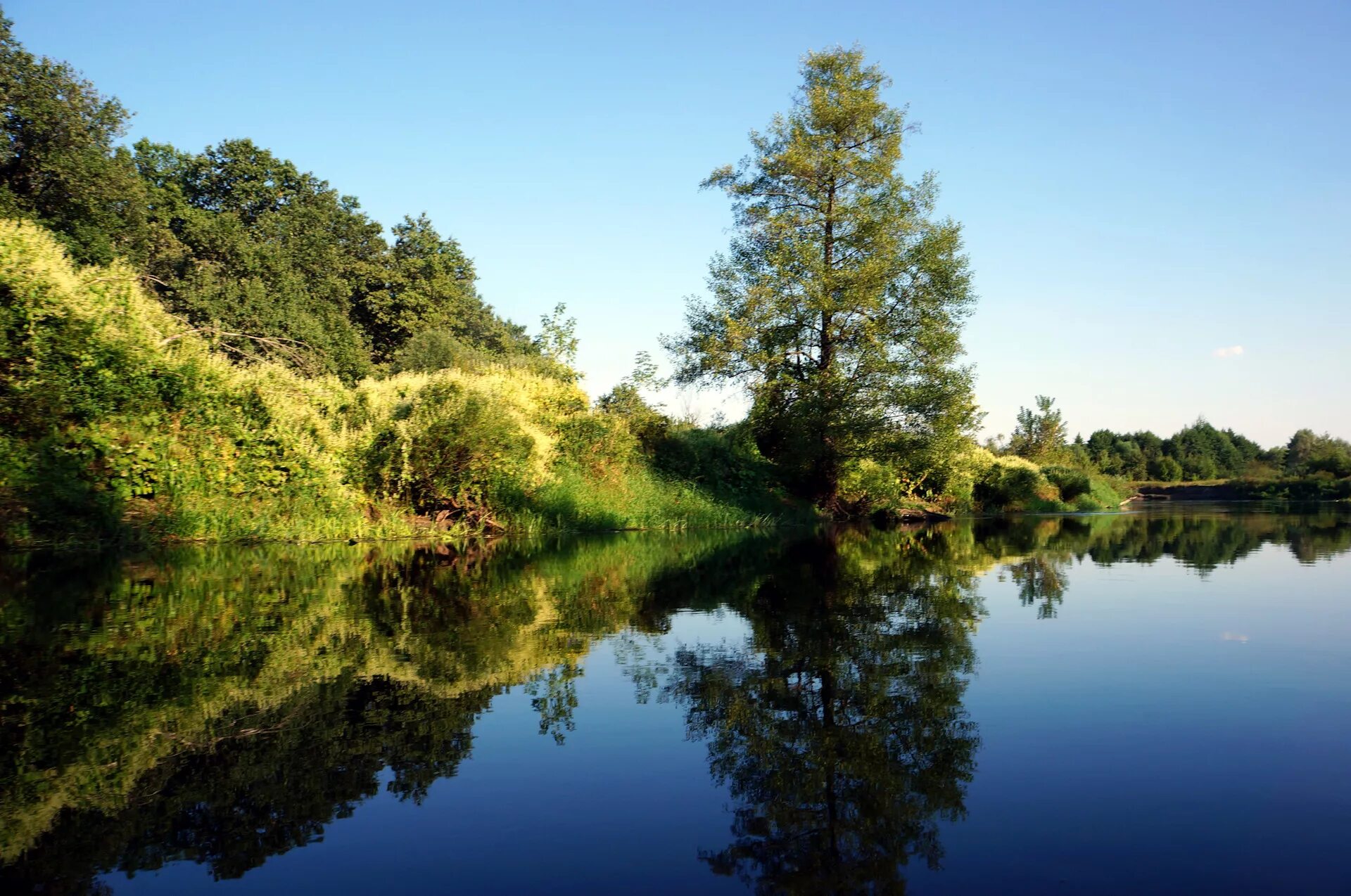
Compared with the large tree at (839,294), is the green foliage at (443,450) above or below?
below

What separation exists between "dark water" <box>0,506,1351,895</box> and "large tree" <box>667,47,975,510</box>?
1937 centimetres

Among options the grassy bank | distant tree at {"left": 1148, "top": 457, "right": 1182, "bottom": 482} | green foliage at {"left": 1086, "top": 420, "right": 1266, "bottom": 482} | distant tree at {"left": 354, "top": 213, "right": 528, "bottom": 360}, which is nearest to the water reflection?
the grassy bank

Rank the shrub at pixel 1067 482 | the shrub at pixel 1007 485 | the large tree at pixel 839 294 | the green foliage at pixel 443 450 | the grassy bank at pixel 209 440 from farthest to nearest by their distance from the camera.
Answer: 1. the shrub at pixel 1067 482
2. the shrub at pixel 1007 485
3. the large tree at pixel 839 294
4. the green foliage at pixel 443 450
5. the grassy bank at pixel 209 440

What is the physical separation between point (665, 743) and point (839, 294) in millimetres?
25630

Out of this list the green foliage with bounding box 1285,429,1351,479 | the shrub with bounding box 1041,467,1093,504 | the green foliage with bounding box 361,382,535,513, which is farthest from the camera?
the green foliage with bounding box 1285,429,1351,479

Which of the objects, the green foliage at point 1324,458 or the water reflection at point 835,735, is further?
the green foliage at point 1324,458

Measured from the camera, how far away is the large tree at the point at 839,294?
29391 mm

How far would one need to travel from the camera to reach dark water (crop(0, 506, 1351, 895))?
3.55 m

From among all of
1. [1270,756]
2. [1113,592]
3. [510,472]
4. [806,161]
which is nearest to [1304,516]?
[806,161]

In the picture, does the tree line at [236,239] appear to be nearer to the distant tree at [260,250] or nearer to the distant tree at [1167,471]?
the distant tree at [260,250]

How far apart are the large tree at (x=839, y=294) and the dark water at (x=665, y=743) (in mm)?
19374

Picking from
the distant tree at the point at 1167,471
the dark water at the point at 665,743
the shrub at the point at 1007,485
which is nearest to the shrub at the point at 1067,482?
the shrub at the point at 1007,485

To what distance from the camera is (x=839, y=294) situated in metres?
29.2

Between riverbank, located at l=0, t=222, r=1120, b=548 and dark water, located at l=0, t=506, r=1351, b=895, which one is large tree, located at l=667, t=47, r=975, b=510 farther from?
dark water, located at l=0, t=506, r=1351, b=895
